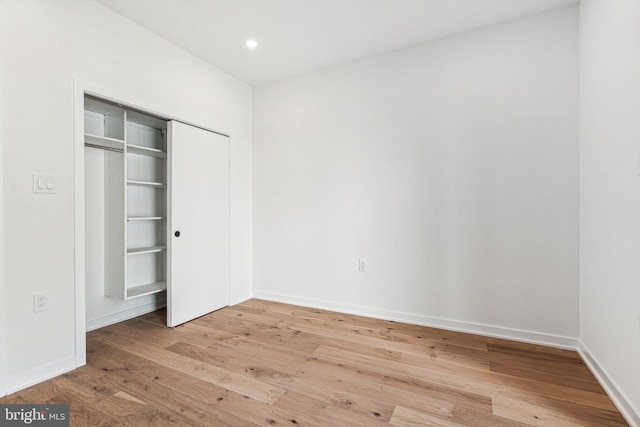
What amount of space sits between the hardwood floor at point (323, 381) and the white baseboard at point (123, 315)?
0.13 metres

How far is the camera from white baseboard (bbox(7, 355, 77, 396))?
184 cm

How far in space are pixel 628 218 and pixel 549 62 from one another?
1.47m

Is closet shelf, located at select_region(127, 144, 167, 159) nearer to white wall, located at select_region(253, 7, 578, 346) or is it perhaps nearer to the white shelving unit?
the white shelving unit

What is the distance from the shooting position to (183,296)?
297 centimetres

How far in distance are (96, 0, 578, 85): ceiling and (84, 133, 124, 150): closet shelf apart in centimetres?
103

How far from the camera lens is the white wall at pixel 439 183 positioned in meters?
2.41

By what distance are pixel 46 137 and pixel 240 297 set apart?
7.84ft

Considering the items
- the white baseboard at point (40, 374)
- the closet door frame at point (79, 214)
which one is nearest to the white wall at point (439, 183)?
the closet door frame at point (79, 214)

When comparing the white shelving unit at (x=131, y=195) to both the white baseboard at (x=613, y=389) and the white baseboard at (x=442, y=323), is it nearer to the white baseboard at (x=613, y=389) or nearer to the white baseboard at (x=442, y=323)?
the white baseboard at (x=442, y=323)

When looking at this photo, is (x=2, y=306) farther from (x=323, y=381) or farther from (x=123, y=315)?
(x=323, y=381)

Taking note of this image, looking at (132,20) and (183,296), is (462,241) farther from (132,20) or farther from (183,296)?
(132,20)

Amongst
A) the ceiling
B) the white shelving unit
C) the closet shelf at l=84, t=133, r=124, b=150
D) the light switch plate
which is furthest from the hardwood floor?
the ceiling

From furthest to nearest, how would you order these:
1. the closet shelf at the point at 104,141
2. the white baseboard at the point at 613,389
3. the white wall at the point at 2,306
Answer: the closet shelf at the point at 104,141
the white wall at the point at 2,306
the white baseboard at the point at 613,389

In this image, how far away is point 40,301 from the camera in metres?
1.97
